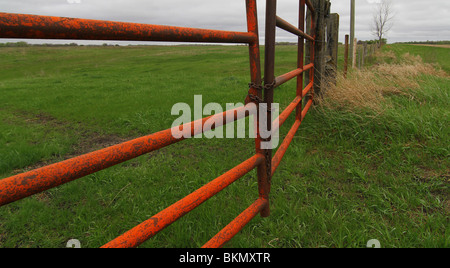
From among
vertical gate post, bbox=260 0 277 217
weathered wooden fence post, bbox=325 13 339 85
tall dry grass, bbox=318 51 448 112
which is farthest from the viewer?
weathered wooden fence post, bbox=325 13 339 85

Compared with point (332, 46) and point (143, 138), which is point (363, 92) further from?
point (143, 138)

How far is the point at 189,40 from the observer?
1362 mm

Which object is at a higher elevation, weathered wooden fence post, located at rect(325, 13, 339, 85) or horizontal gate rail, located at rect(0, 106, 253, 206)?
weathered wooden fence post, located at rect(325, 13, 339, 85)

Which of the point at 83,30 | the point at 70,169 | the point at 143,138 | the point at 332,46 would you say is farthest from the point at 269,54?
the point at 332,46

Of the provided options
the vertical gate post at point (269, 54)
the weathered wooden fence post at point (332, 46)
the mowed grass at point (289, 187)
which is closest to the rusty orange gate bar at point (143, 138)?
the vertical gate post at point (269, 54)

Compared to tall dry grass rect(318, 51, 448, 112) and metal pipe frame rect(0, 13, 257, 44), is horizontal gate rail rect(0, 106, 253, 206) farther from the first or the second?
tall dry grass rect(318, 51, 448, 112)

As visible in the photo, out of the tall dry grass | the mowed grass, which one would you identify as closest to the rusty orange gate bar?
the mowed grass

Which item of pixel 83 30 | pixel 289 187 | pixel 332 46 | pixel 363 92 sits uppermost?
pixel 332 46

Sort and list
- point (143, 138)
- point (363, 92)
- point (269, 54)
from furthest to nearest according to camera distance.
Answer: point (363, 92), point (269, 54), point (143, 138)

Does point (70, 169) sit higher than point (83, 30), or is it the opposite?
point (83, 30)

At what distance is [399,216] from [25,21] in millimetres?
2484

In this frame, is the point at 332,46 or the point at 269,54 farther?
the point at 332,46
